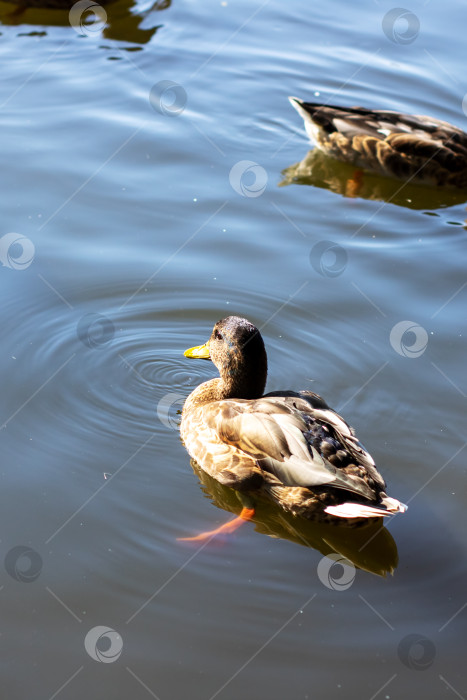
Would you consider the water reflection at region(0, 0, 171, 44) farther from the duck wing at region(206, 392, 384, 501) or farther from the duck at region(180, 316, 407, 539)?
the duck wing at region(206, 392, 384, 501)

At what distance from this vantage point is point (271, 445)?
487 centimetres

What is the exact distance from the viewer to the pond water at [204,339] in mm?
4242

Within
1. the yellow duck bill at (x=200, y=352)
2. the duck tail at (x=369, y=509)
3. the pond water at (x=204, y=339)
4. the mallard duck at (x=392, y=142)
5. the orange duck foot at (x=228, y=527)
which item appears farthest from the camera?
the mallard duck at (x=392, y=142)

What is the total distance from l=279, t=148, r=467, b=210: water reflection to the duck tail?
409 cm

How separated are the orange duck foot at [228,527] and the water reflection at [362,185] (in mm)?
3834

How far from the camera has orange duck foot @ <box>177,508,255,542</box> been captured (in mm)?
4793

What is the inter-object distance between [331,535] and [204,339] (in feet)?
5.91

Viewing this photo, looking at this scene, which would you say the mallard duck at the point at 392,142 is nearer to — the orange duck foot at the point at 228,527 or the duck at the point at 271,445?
the duck at the point at 271,445

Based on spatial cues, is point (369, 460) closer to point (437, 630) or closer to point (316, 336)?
point (437, 630)

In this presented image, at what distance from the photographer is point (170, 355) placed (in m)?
6.14

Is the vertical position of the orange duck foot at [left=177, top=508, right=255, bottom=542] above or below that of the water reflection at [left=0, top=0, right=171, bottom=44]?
below

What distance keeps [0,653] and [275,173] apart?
527 centimetres

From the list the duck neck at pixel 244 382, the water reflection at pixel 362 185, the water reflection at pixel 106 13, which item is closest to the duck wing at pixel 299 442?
the duck neck at pixel 244 382

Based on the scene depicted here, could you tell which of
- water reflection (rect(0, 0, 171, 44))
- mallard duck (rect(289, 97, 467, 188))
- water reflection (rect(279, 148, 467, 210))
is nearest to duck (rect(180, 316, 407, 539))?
water reflection (rect(279, 148, 467, 210))
